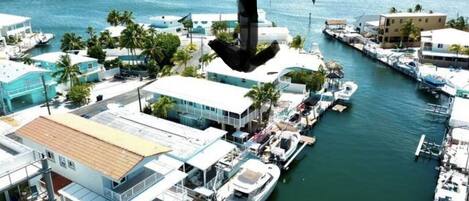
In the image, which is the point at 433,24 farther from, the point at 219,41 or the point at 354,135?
the point at 219,41

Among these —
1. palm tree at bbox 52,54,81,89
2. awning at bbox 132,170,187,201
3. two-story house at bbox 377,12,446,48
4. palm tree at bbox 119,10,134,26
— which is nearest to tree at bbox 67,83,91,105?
palm tree at bbox 52,54,81,89

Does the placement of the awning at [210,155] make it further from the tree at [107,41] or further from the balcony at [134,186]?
the tree at [107,41]

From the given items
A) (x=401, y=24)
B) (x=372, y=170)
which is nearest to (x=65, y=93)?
(x=372, y=170)

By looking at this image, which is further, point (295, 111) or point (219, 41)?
point (295, 111)

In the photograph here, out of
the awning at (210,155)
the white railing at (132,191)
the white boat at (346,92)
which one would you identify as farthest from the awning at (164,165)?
the white boat at (346,92)

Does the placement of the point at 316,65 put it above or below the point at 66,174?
above

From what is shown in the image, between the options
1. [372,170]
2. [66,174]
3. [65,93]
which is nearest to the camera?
[66,174]

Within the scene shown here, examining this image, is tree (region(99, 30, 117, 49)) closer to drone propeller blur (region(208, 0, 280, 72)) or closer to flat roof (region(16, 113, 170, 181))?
flat roof (region(16, 113, 170, 181))
